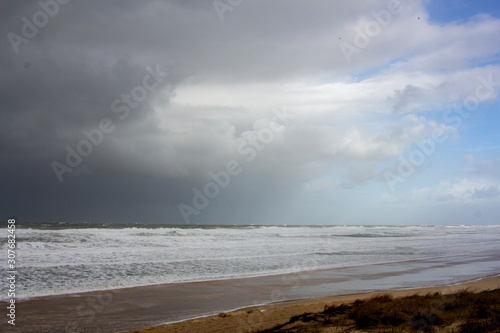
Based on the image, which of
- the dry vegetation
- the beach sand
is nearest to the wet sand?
the beach sand

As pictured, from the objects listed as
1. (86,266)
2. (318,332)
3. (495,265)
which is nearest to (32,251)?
(86,266)

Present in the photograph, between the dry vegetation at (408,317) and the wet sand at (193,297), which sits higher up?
the wet sand at (193,297)

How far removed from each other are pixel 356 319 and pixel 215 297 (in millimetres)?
6008

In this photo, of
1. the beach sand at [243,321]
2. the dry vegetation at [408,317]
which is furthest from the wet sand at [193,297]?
the dry vegetation at [408,317]

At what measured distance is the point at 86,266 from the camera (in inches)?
770

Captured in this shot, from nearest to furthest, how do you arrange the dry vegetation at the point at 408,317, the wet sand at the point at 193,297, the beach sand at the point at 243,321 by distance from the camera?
the dry vegetation at the point at 408,317, the beach sand at the point at 243,321, the wet sand at the point at 193,297

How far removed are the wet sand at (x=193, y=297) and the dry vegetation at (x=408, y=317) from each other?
1.42 metres

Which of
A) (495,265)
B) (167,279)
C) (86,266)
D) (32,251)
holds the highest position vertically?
(32,251)

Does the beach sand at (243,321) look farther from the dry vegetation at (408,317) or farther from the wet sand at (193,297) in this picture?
the dry vegetation at (408,317)

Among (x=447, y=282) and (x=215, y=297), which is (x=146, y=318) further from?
(x=447, y=282)

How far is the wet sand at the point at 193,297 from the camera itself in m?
9.83

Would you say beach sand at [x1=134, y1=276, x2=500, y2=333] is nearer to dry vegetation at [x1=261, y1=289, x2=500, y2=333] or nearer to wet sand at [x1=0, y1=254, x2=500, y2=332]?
wet sand at [x1=0, y1=254, x2=500, y2=332]

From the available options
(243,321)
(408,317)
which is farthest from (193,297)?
(408,317)

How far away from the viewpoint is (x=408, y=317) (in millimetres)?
8391
